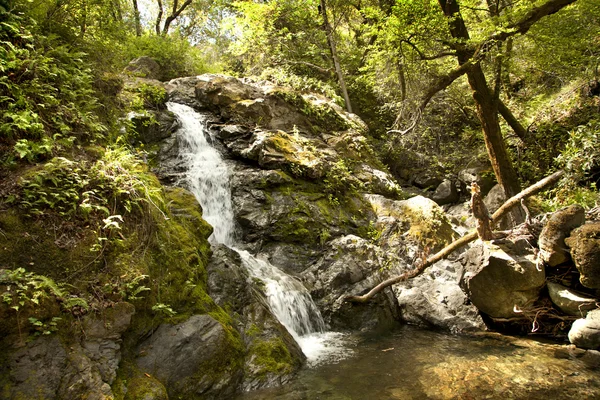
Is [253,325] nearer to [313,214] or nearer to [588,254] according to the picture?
[313,214]

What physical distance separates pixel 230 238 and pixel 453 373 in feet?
20.1

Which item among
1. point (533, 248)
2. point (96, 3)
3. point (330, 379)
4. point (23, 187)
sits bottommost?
point (330, 379)

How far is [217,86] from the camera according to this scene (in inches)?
529

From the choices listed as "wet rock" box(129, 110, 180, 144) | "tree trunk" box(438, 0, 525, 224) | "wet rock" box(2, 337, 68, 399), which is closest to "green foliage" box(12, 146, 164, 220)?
"wet rock" box(2, 337, 68, 399)

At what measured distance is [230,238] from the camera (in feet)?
30.6

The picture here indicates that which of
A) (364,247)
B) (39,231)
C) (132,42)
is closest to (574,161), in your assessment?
(364,247)

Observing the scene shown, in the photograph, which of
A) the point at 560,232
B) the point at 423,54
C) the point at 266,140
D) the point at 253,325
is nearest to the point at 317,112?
the point at 266,140

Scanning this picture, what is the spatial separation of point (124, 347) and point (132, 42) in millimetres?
17196

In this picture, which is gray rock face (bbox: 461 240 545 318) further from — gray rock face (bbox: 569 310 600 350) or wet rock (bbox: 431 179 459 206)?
wet rock (bbox: 431 179 459 206)

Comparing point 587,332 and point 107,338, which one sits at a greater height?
point 107,338

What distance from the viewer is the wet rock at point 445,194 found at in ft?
46.9

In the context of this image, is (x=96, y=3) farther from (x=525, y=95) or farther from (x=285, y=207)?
(x=525, y=95)

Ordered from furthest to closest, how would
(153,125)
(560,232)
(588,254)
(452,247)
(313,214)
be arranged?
(153,125)
(313,214)
(452,247)
(560,232)
(588,254)

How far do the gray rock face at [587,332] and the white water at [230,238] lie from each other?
12.7 feet
